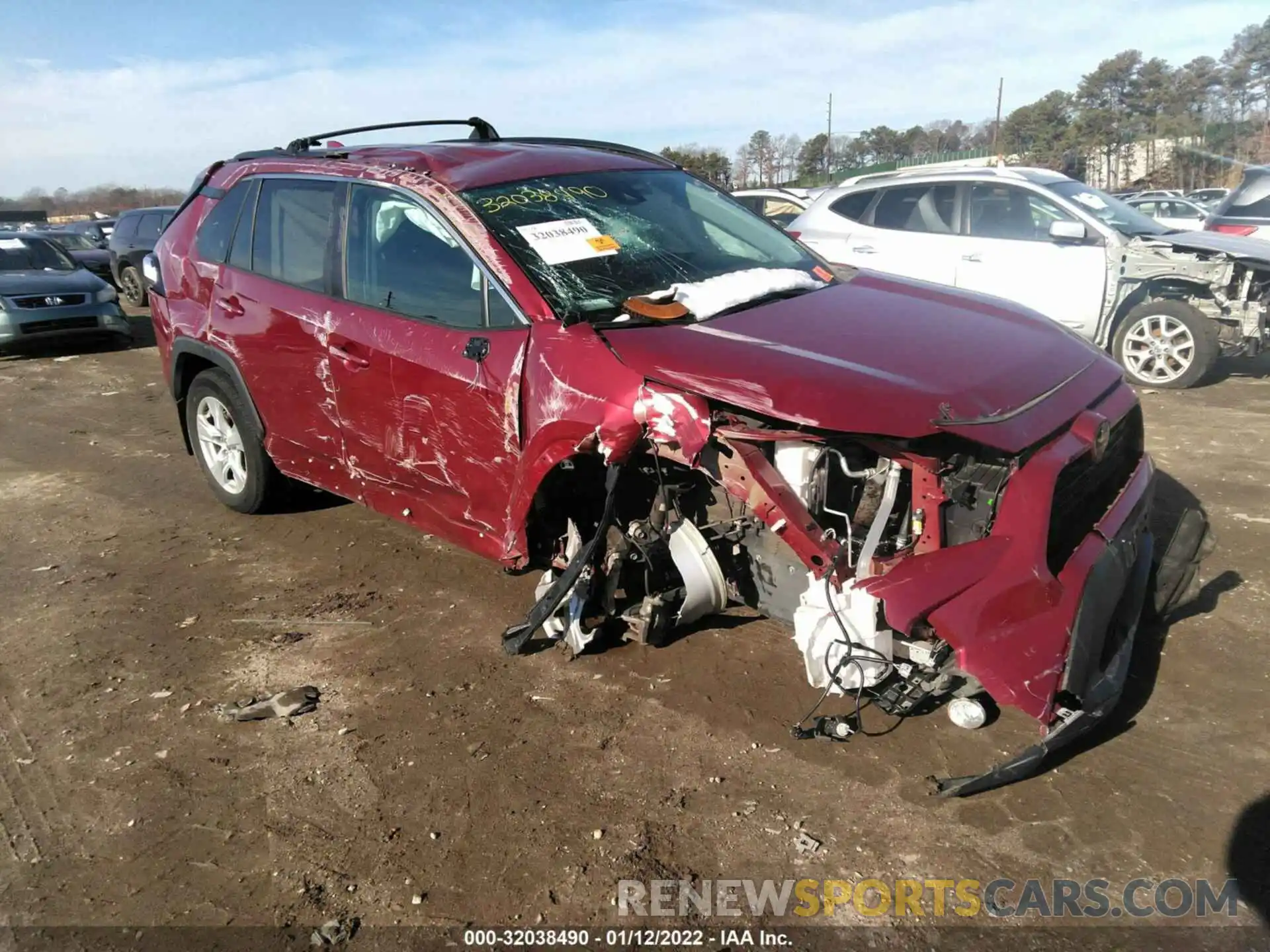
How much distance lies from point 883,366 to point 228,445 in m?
3.82

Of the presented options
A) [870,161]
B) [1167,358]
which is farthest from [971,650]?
[870,161]

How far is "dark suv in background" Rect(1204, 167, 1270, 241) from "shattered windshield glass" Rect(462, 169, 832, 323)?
7.56m

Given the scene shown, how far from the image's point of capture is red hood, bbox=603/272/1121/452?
267 centimetres

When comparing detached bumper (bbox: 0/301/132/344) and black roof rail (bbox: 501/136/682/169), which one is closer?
black roof rail (bbox: 501/136/682/169)

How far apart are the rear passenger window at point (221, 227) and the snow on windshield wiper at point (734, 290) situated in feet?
8.43

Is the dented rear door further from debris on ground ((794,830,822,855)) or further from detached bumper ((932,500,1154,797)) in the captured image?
detached bumper ((932,500,1154,797))

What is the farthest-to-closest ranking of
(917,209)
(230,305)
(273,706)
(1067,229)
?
(917,209), (1067,229), (230,305), (273,706)

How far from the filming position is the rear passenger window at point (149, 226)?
15094 millimetres

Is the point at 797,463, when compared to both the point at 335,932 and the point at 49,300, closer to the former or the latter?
the point at 335,932

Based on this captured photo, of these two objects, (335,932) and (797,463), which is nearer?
(335,932)

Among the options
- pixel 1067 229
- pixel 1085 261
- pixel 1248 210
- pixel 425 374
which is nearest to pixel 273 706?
pixel 425 374

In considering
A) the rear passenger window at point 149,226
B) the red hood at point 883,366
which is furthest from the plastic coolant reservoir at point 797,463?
the rear passenger window at point 149,226

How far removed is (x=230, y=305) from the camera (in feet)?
15.2

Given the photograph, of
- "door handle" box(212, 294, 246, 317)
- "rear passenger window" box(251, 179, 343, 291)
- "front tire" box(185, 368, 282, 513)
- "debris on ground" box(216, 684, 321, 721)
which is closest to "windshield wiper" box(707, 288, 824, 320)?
"rear passenger window" box(251, 179, 343, 291)
